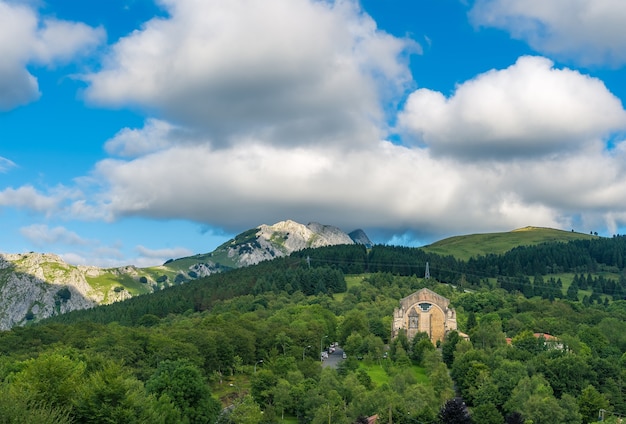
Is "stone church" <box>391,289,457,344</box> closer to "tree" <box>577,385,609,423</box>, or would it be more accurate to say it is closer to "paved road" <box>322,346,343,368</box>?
"paved road" <box>322,346,343,368</box>

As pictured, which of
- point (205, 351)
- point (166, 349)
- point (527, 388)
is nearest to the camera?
point (527, 388)

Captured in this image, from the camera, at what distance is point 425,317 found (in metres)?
176

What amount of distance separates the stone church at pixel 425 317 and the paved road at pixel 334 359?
16842 millimetres

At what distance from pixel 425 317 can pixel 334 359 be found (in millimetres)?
34245

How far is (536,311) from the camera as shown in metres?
192

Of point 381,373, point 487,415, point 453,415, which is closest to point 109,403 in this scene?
point 453,415

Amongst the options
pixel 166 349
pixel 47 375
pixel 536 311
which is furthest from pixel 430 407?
pixel 536 311

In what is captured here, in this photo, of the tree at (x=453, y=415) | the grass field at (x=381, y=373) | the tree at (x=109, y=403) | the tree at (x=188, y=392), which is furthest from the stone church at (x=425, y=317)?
the tree at (x=109, y=403)

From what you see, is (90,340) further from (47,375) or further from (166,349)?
(47,375)

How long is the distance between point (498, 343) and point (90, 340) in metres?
90.8

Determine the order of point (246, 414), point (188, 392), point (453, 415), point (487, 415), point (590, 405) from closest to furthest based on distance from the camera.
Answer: point (188, 392), point (453, 415), point (246, 414), point (487, 415), point (590, 405)

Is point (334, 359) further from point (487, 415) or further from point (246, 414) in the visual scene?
point (246, 414)

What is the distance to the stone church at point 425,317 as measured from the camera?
175m

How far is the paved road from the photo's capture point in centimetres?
14607
